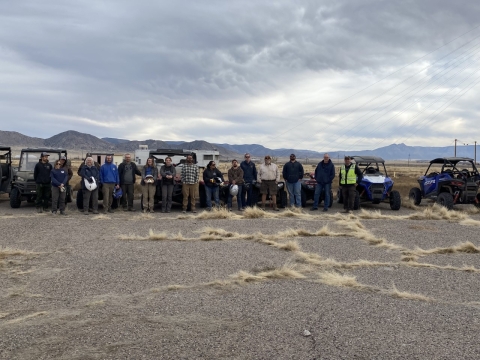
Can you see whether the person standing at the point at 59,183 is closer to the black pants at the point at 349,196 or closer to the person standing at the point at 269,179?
the person standing at the point at 269,179

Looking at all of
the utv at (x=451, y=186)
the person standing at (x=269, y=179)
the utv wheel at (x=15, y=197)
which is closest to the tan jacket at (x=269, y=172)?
the person standing at (x=269, y=179)

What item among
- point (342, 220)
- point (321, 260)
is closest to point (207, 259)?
point (321, 260)

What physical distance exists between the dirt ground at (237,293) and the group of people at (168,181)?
290 centimetres

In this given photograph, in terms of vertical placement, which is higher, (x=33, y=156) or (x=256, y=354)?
(x=33, y=156)

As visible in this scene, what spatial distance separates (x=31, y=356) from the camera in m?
3.88

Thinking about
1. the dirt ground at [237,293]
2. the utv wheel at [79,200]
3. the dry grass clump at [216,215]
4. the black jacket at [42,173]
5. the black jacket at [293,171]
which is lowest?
the dirt ground at [237,293]

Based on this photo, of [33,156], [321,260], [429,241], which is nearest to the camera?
[321,260]

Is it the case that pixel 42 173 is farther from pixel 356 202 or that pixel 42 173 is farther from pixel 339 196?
pixel 339 196

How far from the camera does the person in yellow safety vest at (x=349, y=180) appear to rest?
1453 cm

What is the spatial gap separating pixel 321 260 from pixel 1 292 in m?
4.71

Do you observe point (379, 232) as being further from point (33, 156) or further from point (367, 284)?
point (33, 156)

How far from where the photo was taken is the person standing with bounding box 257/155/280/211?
14.7 meters

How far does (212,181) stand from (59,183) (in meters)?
4.40

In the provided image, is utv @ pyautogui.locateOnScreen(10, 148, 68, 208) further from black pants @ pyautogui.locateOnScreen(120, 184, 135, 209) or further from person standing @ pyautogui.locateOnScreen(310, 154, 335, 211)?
person standing @ pyautogui.locateOnScreen(310, 154, 335, 211)
